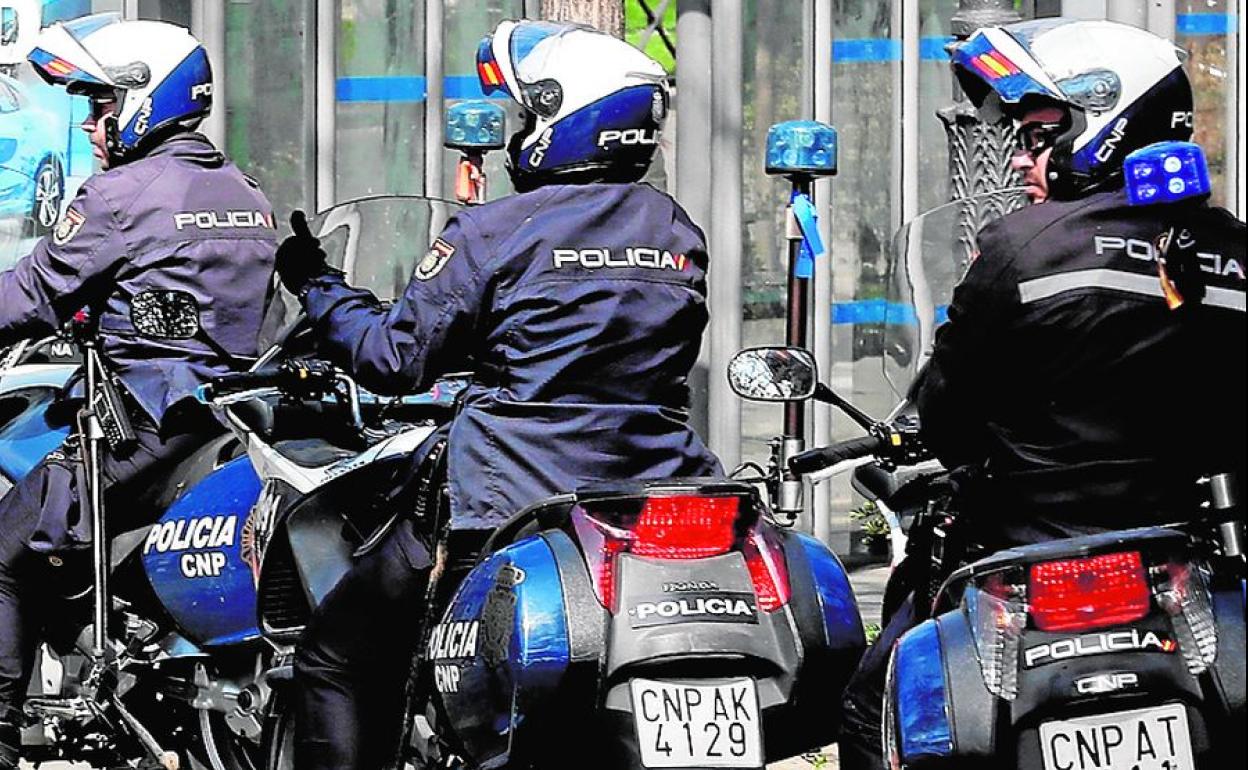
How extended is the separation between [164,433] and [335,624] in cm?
124

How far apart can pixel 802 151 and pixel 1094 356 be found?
2875mm

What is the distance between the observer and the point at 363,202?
620 centimetres

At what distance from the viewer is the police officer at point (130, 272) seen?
654cm

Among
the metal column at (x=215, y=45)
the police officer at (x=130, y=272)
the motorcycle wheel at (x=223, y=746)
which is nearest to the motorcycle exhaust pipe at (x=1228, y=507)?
the motorcycle wheel at (x=223, y=746)

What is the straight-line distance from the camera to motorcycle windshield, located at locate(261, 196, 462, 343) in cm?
622

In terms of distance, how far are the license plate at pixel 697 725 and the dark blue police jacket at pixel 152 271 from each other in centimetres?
220

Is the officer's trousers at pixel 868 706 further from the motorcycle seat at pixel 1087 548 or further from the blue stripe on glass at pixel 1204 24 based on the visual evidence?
the blue stripe on glass at pixel 1204 24

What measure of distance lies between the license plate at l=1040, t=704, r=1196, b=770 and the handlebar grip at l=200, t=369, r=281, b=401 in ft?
7.63

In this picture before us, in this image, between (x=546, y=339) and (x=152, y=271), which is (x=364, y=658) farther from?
(x=152, y=271)

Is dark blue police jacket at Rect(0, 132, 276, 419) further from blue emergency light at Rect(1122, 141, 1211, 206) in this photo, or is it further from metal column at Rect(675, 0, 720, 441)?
metal column at Rect(675, 0, 720, 441)

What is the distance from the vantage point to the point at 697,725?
465 centimetres

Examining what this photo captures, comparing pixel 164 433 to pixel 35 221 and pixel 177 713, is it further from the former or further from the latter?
pixel 35 221

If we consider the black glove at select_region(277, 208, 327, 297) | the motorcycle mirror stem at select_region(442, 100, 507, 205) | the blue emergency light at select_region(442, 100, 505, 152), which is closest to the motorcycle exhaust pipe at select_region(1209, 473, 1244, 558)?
the black glove at select_region(277, 208, 327, 297)

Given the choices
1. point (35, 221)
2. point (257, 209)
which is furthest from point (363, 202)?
point (35, 221)
